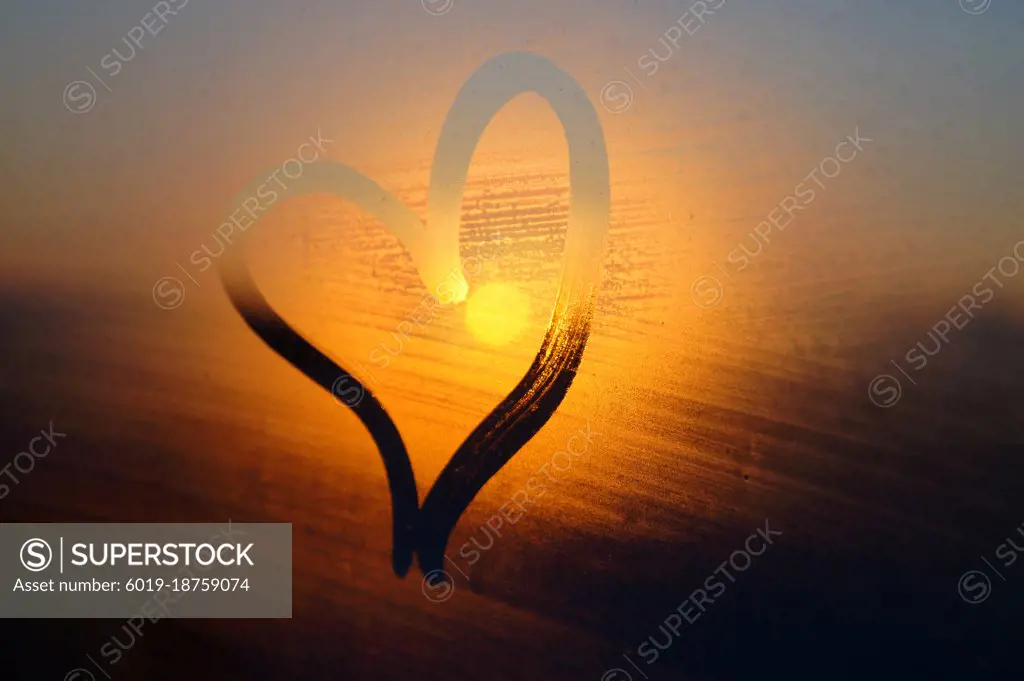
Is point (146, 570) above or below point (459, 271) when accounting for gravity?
below

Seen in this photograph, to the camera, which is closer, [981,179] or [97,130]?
[981,179]

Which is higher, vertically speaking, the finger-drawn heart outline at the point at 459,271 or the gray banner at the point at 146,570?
the finger-drawn heart outline at the point at 459,271

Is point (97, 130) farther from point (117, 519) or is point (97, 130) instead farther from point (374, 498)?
point (374, 498)

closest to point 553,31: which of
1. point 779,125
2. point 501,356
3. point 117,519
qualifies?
point 779,125

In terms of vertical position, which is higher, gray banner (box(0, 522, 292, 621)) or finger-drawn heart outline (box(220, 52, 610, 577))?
finger-drawn heart outline (box(220, 52, 610, 577))
